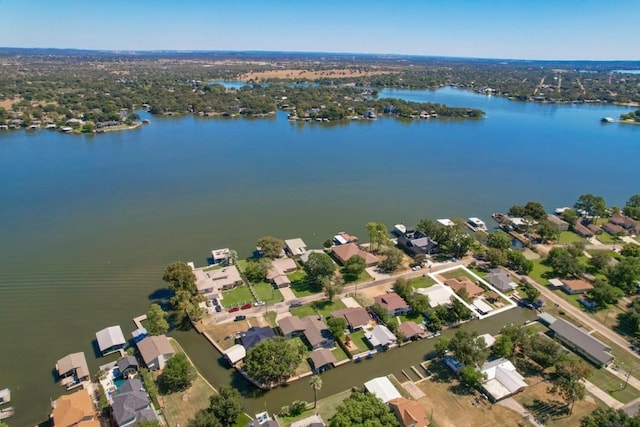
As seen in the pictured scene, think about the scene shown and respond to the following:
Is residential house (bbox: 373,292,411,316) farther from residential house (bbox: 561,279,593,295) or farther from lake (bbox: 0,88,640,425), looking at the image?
residential house (bbox: 561,279,593,295)

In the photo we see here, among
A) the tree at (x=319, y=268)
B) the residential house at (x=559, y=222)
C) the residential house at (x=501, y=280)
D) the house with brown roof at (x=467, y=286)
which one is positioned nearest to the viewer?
the house with brown roof at (x=467, y=286)

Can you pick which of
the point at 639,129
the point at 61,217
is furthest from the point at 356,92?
the point at 61,217

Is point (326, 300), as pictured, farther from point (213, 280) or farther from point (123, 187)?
point (123, 187)

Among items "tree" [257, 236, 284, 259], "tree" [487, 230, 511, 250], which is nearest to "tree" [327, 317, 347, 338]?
"tree" [257, 236, 284, 259]

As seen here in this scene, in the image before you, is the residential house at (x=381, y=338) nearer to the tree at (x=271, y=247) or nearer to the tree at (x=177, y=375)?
the tree at (x=177, y=375)

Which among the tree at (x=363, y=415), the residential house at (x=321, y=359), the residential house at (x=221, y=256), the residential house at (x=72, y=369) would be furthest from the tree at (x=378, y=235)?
the residential house at (x=72, y=369)

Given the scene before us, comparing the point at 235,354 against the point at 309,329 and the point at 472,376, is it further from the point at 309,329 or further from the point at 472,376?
the point at 472,376

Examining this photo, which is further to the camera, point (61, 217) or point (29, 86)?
point (29, 86)
